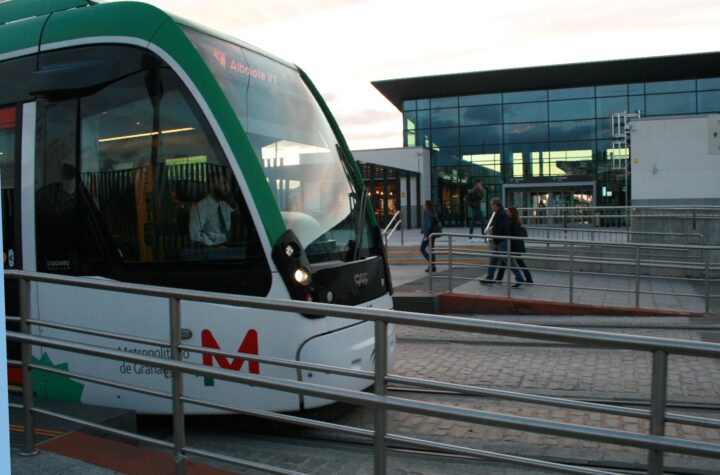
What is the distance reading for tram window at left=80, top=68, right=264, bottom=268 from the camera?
4723 millimetres

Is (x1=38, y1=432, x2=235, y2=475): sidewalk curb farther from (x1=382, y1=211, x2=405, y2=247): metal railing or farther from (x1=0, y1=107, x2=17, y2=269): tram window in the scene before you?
(x1=382, y1=211, x2=405, y2=247): metal railing

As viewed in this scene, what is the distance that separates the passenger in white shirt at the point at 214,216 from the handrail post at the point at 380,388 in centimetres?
218

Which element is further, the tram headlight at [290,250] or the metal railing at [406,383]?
the tram headlight at [290,250]

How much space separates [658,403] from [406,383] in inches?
38.9

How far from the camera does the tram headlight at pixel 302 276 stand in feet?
15.1

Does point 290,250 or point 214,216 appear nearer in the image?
point 290,250

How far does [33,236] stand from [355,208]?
8.42 feet

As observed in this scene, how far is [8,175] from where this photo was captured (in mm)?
5359

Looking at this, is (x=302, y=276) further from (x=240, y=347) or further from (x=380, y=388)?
(x=380, y=388)

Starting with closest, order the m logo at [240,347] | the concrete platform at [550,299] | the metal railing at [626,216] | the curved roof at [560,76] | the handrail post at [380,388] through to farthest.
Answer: the handrail post at [380,388] < the m logo at [240,347] < the concrete platform at [550,299] < the metal railing at [626,216] < the curved roof at [560,76]

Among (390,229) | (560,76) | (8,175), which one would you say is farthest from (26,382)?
(560,76)

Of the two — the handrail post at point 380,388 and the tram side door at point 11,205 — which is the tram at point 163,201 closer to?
the tram side door at point 11,205

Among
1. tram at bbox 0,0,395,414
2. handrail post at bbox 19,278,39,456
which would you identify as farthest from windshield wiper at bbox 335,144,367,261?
handrail post at bbox 19,278,39,456

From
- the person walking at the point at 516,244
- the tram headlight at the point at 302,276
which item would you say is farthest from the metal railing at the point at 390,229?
the tram headlight at the point at 302,276
